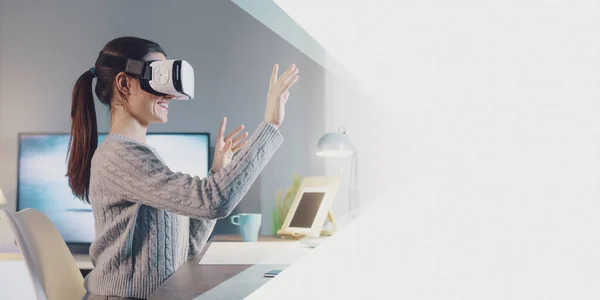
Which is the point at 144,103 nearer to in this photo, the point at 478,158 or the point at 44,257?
the point at 44,257

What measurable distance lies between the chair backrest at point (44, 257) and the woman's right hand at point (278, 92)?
1.83 feet

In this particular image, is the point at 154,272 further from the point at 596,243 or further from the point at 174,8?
the point at 174,8

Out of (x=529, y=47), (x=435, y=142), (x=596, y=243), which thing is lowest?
(x=596, y=243)

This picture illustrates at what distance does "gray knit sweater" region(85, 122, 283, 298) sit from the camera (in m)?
0.96

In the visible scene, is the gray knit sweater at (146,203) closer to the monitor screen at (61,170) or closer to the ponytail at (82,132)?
the ponytail at (82,132)

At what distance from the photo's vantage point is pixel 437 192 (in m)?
0.91

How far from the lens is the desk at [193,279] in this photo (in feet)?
2.87

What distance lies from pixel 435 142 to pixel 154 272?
1.79ft

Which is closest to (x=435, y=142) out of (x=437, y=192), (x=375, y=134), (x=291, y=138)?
(x=437, y=192)

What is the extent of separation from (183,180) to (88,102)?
1.17 feet

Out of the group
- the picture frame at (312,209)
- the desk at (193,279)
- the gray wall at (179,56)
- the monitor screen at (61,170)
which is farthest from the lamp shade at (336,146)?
the desk at (193,279)

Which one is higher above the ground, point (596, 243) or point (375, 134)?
point (375, 134)

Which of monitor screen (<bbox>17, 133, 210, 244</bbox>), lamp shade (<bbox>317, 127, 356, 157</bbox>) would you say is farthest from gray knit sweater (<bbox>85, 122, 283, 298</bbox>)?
monitor screen (<bbox>17, 133, 210, 244</bbox>)

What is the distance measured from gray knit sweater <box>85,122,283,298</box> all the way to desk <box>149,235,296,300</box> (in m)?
0.04
